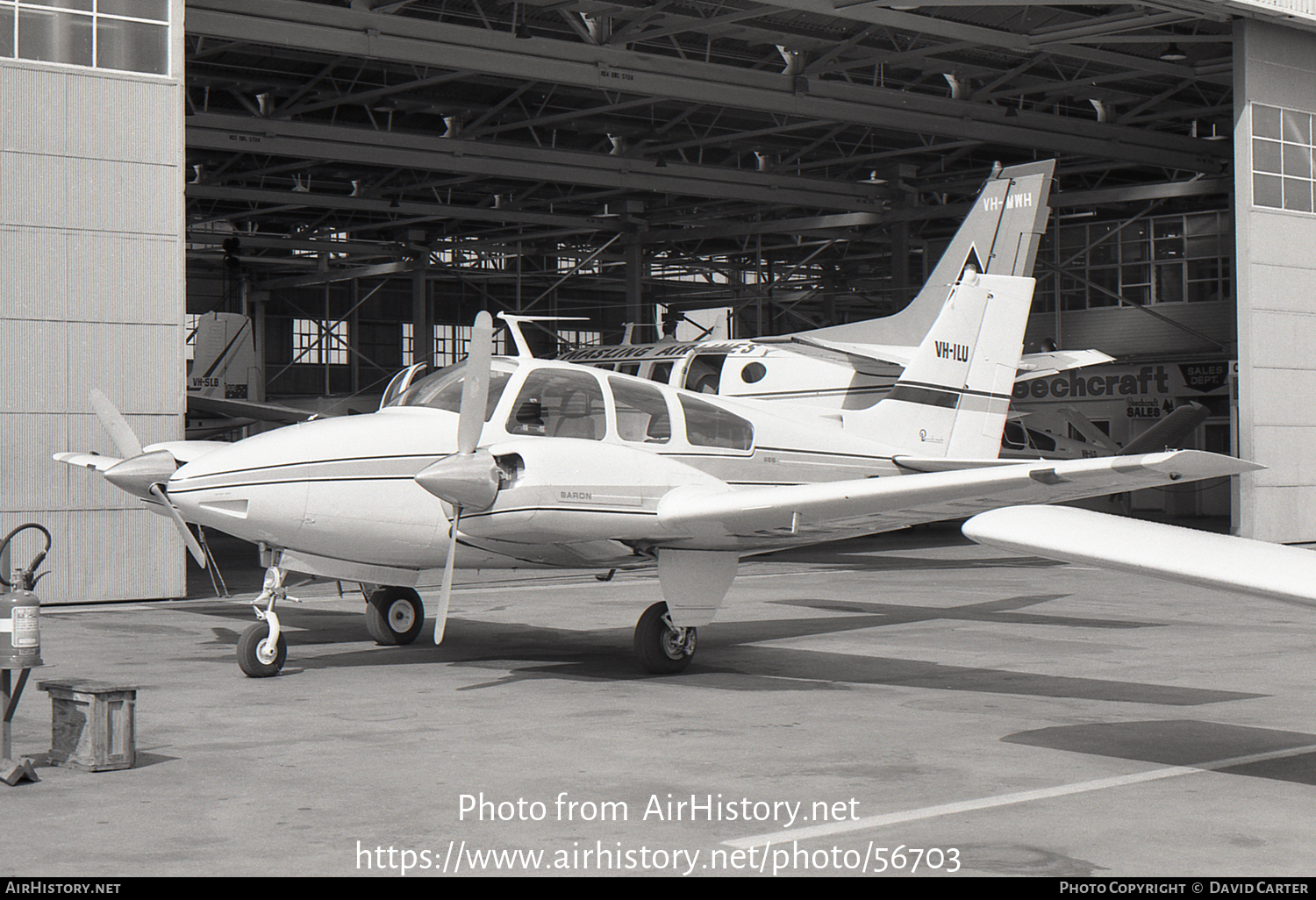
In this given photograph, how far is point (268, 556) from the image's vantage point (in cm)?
943

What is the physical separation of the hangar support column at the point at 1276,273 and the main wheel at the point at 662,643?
1461 cm

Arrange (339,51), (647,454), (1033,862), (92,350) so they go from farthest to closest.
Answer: (339,51)
(92,350)
(647,454)
(1033,862)

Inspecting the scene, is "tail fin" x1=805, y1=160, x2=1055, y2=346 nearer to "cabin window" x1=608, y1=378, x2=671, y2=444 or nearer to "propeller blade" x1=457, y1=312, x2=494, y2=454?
"cabin window" x1=608, y1=378, x2=671, y2=444

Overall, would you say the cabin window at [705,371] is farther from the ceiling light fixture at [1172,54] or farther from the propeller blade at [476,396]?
the propeller blade at [476,396]

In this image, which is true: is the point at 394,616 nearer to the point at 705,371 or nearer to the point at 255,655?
the point at 255,655

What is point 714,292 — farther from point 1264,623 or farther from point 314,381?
point 1264,623

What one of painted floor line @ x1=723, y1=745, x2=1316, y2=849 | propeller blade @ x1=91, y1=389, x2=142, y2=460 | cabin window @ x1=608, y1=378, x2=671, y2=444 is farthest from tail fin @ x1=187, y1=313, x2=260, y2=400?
painted floor line @ x1=723, y1=745, x2=1316, y2=849

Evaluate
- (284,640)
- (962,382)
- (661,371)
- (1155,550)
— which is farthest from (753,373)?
(1155,550)

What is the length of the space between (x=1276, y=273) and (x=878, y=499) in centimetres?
1629

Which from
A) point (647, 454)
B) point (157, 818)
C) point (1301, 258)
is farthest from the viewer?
point (1301, 258)

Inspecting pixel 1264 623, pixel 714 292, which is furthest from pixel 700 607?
pixel 714 292

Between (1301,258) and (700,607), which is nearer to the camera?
(700,607)

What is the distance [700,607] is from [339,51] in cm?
1239

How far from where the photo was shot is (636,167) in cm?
2889
